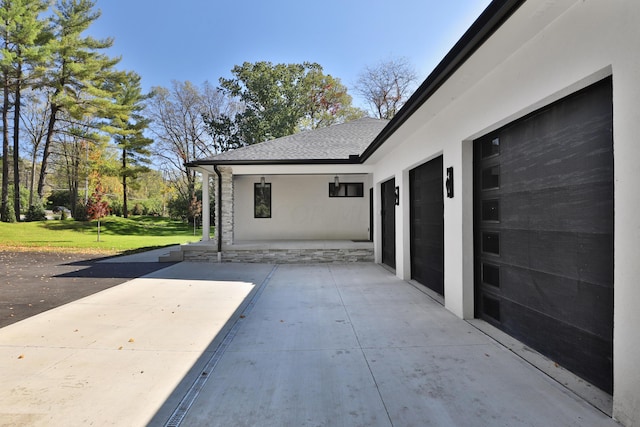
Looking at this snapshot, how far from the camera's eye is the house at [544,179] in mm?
2283

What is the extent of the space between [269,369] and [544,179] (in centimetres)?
311


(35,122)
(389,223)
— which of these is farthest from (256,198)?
(35,122)

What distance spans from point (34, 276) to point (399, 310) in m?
8.48

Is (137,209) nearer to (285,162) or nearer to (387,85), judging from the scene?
(387,85)

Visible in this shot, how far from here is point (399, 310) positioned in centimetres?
525

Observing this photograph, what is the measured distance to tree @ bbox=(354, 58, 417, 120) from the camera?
86.6 feet

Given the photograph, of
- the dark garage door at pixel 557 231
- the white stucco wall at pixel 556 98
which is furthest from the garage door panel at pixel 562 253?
the white stucco wall at pixel 556 98

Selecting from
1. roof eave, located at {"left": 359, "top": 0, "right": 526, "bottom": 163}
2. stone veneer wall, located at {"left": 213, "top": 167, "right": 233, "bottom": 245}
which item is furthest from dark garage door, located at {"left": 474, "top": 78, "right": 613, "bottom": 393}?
stone veneer wall, located at {"left": 213, "top": 167, "right": 233, "bottom": 245}

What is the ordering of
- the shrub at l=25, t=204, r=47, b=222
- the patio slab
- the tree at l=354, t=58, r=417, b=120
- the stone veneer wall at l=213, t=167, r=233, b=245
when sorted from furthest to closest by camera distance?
the tree at l=354, t=58, r=417, b=120
the shrub at l=25, t=204, r=47, b=222
the stone veneer wall at l=213, t=167, r=233, b=245
the patio slab

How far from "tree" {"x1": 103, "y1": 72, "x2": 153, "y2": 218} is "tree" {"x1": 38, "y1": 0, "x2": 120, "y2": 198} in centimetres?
248

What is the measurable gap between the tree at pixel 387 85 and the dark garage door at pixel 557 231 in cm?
2316

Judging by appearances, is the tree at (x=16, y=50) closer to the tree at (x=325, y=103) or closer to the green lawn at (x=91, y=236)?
the green lawn at (x=91, y=236)

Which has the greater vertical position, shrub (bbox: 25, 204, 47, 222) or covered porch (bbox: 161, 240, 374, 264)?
shrub (bbox: 25, 204, 47, 222)

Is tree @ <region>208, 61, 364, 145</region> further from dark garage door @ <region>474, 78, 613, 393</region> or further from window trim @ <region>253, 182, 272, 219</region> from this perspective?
dark garage door @ <region>474, 78, 613, 393</region>
